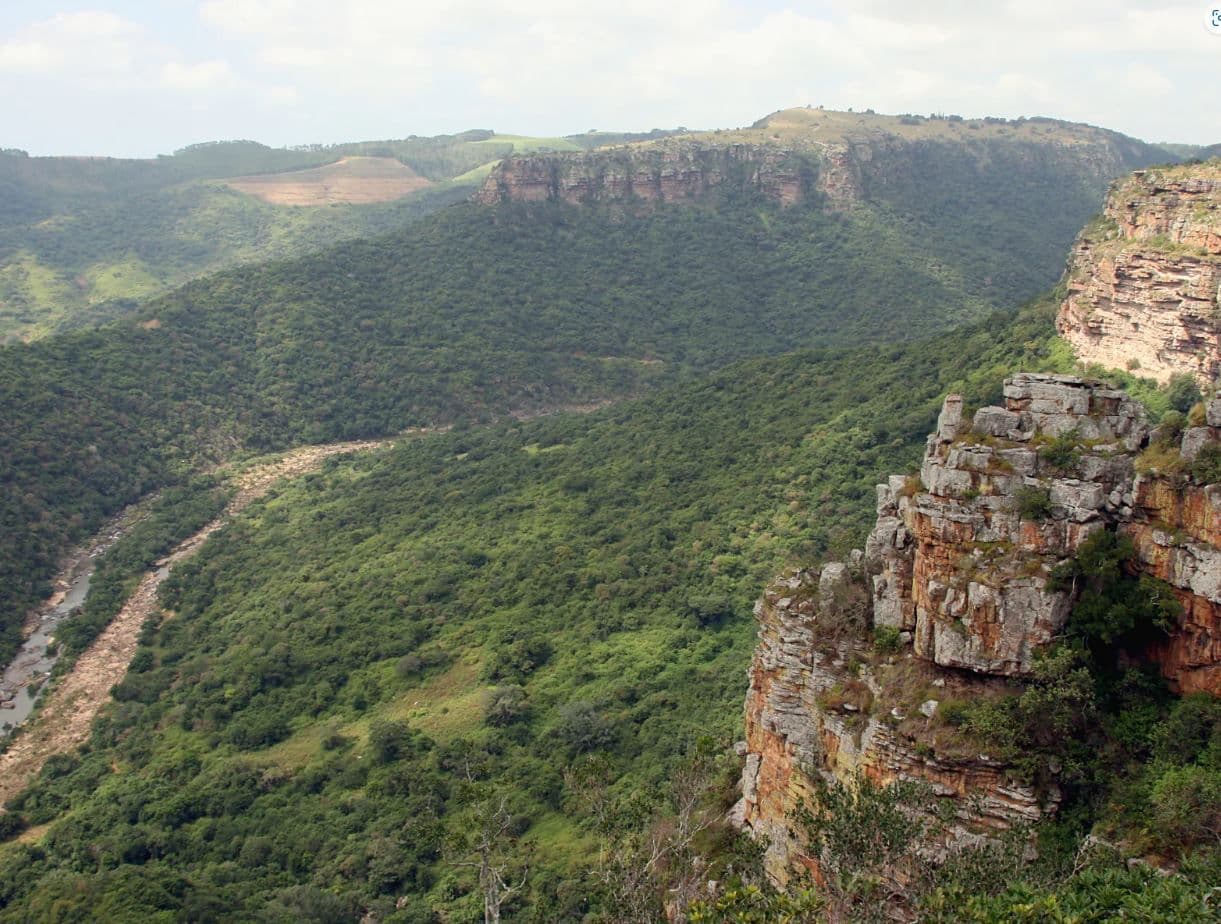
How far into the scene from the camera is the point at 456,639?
5019 cm

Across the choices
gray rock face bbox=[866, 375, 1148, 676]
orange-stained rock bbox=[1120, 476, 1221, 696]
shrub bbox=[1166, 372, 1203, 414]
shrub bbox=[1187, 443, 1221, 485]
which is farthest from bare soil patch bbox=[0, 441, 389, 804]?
shrub bbox=[1166, 372, 1203, 414]

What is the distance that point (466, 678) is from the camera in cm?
4672

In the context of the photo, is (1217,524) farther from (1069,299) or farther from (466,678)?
(1069,299)

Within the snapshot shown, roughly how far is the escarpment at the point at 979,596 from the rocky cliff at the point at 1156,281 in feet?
93.3

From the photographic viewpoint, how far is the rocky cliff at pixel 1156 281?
44031mm

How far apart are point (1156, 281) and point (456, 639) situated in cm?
3779

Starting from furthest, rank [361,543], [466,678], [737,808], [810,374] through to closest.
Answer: [810,374], [361,543], [466,678], [737,808]

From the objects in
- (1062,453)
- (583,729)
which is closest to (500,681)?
(583,729)

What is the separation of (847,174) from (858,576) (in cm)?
12930

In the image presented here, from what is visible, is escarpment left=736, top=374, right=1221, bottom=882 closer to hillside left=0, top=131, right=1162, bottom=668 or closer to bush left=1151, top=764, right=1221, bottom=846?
bush left=1151, top=764, right=1221, bottom=846

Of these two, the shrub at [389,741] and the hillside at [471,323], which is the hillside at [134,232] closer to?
the hillside at [471,323]

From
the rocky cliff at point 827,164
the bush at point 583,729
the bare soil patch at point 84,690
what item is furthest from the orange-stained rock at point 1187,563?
the rocky cliff at point 827,164

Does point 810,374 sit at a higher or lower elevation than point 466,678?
higher

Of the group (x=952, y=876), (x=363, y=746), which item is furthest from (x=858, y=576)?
(x=363, y=746)
